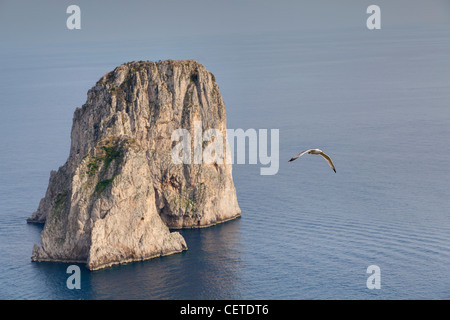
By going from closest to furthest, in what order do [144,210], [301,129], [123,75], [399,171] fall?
[144,210] < [123,75] < [399,171] < [301,129]

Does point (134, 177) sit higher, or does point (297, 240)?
point (134, 177)

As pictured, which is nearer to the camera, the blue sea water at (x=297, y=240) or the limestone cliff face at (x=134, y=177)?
the blue sea water at (x=297, y=240)

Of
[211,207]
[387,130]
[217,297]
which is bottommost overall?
[217,297]

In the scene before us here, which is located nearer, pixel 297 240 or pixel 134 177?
pixel 134 177

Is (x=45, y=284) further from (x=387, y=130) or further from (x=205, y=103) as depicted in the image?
(x=387, y=130)

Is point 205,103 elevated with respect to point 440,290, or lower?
elevated

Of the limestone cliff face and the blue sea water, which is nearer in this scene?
the blue sea water
